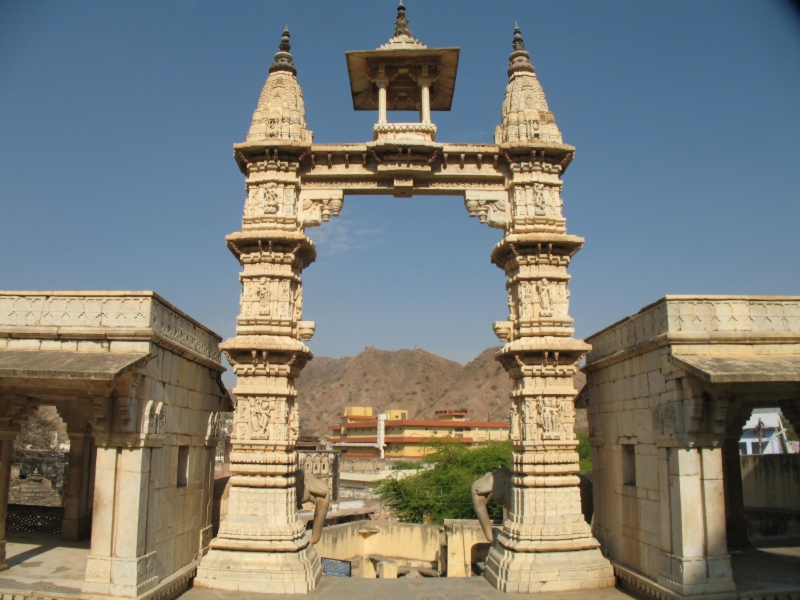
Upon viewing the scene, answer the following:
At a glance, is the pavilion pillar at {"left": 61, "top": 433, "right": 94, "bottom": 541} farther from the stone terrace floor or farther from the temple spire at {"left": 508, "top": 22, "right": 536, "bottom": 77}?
the temple spire at {"left": 508, "top": 22, "right": 536, "bottom": 77}

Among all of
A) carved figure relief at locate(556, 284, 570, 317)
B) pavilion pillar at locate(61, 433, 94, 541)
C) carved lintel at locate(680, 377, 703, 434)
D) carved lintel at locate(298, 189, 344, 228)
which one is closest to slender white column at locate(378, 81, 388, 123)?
carved lintel at locate(298, 189, 344, 228)

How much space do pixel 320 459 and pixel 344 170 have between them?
24021mm

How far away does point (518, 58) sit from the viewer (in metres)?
14.8

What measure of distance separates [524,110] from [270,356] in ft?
25.7

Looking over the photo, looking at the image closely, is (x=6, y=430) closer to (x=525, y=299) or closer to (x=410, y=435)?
(x=525, y=299)

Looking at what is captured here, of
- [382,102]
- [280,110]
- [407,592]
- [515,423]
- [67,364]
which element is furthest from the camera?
[382,102]

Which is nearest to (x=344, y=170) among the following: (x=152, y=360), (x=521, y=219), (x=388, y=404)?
(x=521, y=219)

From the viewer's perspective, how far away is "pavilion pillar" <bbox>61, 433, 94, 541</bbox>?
14977 mm

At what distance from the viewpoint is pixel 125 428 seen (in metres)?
9.99

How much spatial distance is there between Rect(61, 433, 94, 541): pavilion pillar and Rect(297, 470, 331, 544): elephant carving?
611 cm

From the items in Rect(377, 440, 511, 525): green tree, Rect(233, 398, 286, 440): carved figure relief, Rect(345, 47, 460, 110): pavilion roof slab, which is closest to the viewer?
Rect(233, 398, 286, 440): carved figure relief

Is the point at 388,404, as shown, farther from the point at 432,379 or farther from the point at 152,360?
the point at 152,360

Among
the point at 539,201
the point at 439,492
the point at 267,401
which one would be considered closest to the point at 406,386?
the point at 439,492

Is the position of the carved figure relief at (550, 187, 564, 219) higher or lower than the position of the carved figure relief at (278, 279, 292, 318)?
higher
